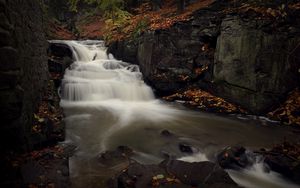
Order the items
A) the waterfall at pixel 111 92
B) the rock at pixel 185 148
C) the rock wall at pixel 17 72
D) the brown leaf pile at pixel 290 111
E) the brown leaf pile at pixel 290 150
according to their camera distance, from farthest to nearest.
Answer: the waterfall at pixel 111 92 → the brown leaf pile at pixel 290 111 → the rock at pixel 185 148 → the brown leaf pile at pixel 290 150 → the rock wall at pixel 17 72

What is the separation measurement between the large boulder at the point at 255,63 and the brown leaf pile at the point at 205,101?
0.29m

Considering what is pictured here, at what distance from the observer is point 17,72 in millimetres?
4199

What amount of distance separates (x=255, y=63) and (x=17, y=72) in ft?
25.6

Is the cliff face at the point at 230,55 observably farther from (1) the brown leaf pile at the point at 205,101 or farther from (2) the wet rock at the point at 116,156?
(2) the wet rock at the point at 116,156

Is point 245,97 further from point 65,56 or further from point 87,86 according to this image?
point 65,56

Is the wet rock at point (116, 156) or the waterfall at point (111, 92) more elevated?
the waterfall at point (111, 92)

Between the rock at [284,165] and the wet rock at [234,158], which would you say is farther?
the wet rock at [234,158]

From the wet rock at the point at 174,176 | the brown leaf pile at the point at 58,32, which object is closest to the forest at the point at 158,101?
the wet rock at the point at 174,176

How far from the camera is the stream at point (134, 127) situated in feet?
17.2

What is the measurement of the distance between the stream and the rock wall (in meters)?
1.30

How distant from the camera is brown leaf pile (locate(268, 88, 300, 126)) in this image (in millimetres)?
8320

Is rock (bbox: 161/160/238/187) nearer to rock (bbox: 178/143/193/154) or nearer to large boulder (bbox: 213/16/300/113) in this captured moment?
rock (bbox: 178/143/193/154)

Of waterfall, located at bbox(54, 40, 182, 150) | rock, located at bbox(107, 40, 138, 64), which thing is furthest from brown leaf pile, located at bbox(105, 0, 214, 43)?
waterfall, located at bbox(54, 40, 182, 150)

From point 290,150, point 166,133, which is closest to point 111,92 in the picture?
point 166,133
